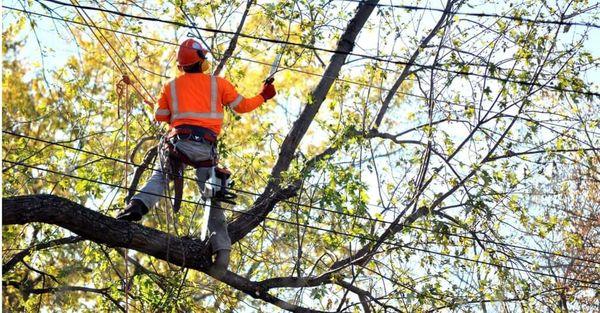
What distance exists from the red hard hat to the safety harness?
496mm

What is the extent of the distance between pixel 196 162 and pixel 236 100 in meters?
0.57

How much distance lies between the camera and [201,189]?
9.20m

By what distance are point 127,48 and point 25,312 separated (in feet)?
10.3

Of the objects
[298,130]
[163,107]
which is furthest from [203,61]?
[298,130]

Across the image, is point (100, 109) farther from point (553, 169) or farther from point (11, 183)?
point (553, 169)

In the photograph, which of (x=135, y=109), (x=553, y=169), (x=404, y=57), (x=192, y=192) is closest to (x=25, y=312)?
(x=135, y=109)

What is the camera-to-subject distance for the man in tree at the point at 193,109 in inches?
350

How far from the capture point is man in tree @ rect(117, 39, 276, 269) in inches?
350

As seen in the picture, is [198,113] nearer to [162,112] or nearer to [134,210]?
[162,112]

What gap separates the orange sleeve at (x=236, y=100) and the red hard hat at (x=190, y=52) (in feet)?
0.81

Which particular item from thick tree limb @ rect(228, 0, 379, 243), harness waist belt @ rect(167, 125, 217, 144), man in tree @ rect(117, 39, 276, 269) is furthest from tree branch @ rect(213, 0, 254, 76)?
harness waist belt @ rect(167, 125, 217, 144)

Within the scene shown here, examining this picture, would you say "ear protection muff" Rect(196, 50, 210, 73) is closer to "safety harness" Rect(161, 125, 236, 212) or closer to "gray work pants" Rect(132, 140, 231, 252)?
"safety harness" Rect(161, 125, 236, 212)

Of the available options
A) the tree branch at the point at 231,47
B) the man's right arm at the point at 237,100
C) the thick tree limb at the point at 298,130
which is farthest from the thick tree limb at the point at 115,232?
the tree branch at the point at 231,47

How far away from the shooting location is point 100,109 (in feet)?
41.3
